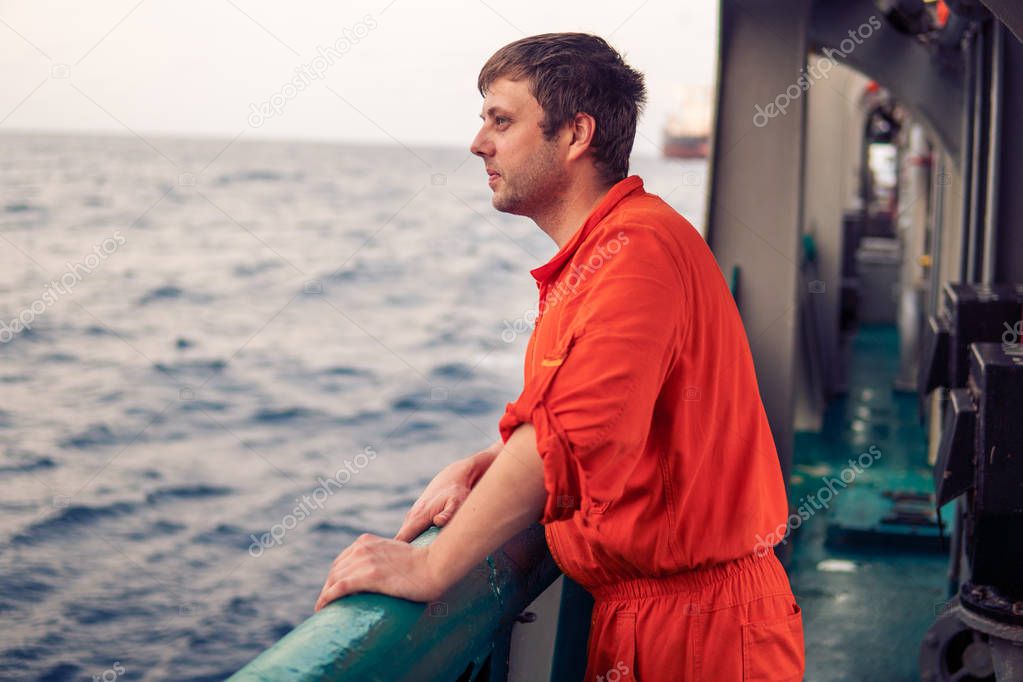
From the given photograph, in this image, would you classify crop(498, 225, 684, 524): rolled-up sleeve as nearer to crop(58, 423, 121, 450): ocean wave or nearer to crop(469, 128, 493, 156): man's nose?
crop(469, 128, 493, 156): man's nose

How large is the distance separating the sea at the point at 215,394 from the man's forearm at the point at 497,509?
2.17 feet

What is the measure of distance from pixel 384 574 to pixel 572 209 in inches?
24.7

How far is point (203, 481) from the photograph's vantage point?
21.3 m

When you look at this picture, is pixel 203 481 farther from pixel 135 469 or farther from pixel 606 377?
pixel 606 377

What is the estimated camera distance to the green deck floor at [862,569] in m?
3.55

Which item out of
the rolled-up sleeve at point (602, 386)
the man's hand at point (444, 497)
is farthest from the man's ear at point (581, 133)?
the man's hand at point (444, 497)

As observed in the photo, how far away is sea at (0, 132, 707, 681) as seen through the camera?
15.5 meters

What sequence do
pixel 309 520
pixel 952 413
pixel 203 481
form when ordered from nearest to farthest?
pixel 952 413 → pixel 309 520 → pixel 203 481

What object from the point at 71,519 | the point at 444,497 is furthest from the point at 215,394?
the point at 444,497

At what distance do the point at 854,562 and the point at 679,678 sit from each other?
126 inches

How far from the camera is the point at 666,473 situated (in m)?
1.51

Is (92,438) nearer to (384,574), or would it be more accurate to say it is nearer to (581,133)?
(581,133)

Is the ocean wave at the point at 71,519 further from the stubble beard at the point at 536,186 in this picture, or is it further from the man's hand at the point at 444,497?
the stubble beard at the point at 536,186

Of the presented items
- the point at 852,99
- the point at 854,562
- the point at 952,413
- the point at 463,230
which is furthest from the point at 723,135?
the point at 463,230
